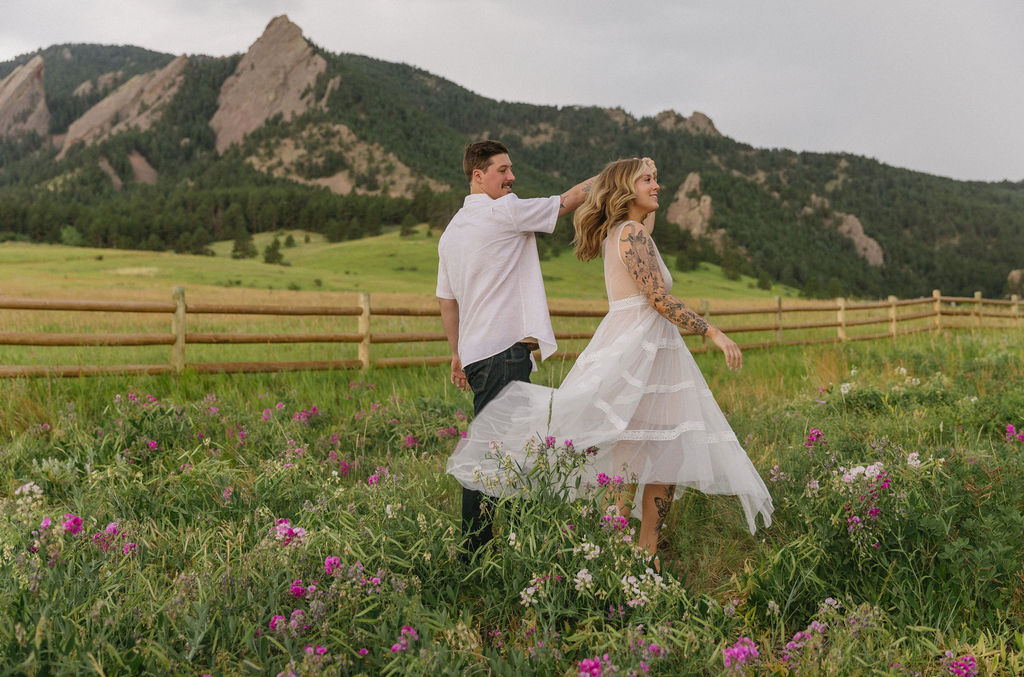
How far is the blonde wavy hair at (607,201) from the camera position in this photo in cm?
296

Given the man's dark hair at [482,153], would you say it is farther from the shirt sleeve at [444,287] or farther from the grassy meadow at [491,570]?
the grassy meadow at [491,570]

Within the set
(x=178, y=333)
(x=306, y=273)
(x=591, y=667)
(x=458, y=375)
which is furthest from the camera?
(x=306, y=273)

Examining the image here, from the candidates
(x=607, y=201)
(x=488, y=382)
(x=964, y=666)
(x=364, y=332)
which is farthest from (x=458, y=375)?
(x=364, y=332)

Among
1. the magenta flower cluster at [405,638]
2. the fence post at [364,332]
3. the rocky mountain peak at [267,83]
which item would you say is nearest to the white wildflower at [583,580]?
the magenta flower cluster at [405,638]

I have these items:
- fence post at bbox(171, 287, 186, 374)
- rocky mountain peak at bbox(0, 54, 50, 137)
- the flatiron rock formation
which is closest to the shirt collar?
fence post at bbox(171, 287, 186, 374)

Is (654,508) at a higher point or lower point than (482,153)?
lower

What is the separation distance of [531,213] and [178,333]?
588 centimetres

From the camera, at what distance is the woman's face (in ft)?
9.59

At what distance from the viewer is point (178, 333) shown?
24.3ft

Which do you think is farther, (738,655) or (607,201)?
(607,201)

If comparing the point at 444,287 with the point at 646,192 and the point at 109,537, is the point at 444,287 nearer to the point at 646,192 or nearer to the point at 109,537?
the point at 646,192

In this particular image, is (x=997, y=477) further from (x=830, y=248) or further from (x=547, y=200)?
(x=830, y=248)

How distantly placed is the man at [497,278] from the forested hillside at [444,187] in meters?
63.2

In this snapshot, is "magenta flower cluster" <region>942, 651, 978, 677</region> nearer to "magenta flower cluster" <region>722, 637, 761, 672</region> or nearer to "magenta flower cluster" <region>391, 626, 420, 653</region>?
"magenta flower cluster" <region>722, 637, 761, 672</region>
